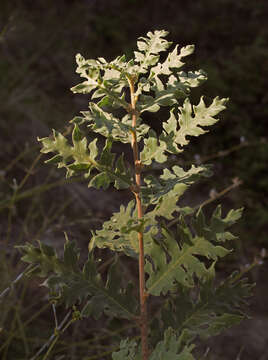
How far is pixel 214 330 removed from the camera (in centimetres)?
97

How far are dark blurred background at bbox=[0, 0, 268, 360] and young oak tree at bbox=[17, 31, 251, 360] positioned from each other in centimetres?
129

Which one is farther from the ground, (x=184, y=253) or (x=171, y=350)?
(x=184, y=253)

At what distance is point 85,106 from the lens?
422cm

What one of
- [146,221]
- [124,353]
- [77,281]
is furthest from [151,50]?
[124,353]

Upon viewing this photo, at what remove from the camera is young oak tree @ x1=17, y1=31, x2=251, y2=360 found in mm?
912

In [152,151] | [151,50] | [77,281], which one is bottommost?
[77,281]

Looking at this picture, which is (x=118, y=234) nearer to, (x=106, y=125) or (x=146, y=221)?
(x=146, y=221)

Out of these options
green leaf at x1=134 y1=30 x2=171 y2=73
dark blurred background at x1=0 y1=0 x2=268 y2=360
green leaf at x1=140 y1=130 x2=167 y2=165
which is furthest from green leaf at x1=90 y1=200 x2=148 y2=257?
dark blurred background at x1=0 y1=0 x2=268 y2=360

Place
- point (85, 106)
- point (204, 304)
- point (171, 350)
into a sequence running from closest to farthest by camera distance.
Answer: point (171, 350) → point (204, 304) → point (85, 106)

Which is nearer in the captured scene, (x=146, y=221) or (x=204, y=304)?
(x=146, y=221)

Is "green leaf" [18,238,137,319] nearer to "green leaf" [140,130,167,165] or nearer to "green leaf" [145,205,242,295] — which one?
"green leaf" [145,205,242,295]

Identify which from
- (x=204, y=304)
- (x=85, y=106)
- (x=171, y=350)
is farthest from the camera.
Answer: (x=85, y=106)

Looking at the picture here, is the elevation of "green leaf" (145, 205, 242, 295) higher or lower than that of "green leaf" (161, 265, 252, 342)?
higher

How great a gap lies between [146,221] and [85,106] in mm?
3423
